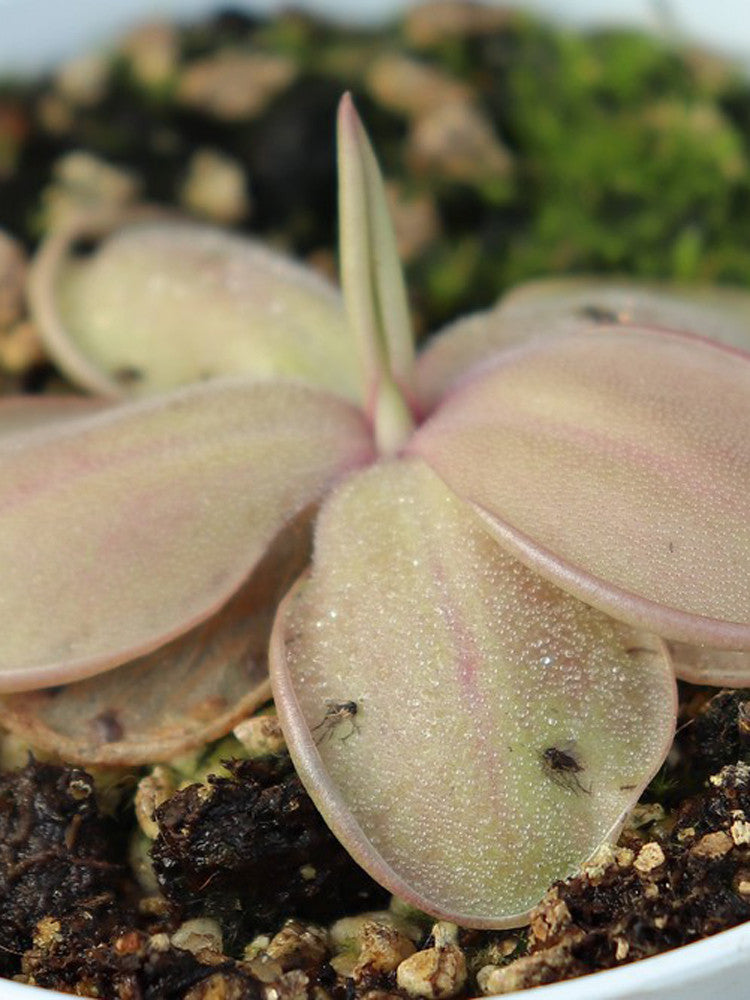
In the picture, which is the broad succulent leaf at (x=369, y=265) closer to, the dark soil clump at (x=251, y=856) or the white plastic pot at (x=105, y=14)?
the dark soil clump at (x=251, y=856)

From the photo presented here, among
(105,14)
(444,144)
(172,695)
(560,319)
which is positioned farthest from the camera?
(105,14)

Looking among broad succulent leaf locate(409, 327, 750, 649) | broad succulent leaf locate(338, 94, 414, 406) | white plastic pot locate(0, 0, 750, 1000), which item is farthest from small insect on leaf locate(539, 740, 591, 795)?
white plastic pot locate(0, 0, 750, 1000)

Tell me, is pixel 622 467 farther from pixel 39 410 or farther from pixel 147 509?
pixel 39 410

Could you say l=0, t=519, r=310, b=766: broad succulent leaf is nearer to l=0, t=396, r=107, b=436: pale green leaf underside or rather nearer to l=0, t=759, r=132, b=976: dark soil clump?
l=0, t=759, r=132, b=976: dark soil clump

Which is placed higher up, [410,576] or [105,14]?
[105,14]

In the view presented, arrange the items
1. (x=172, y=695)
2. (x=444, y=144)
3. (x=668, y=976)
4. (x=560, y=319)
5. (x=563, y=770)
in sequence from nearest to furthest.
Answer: (x=668, y=976), (x=563, y=770), (x=172, y=695), (x=560, y=319), (x=444, y=144)

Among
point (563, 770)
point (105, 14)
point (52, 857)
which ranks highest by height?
point (105, 14)

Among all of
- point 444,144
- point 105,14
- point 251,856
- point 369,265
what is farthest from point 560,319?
point 105,14

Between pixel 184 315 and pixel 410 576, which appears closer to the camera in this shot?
pixel 410 576

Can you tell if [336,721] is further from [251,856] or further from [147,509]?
[147,509]
